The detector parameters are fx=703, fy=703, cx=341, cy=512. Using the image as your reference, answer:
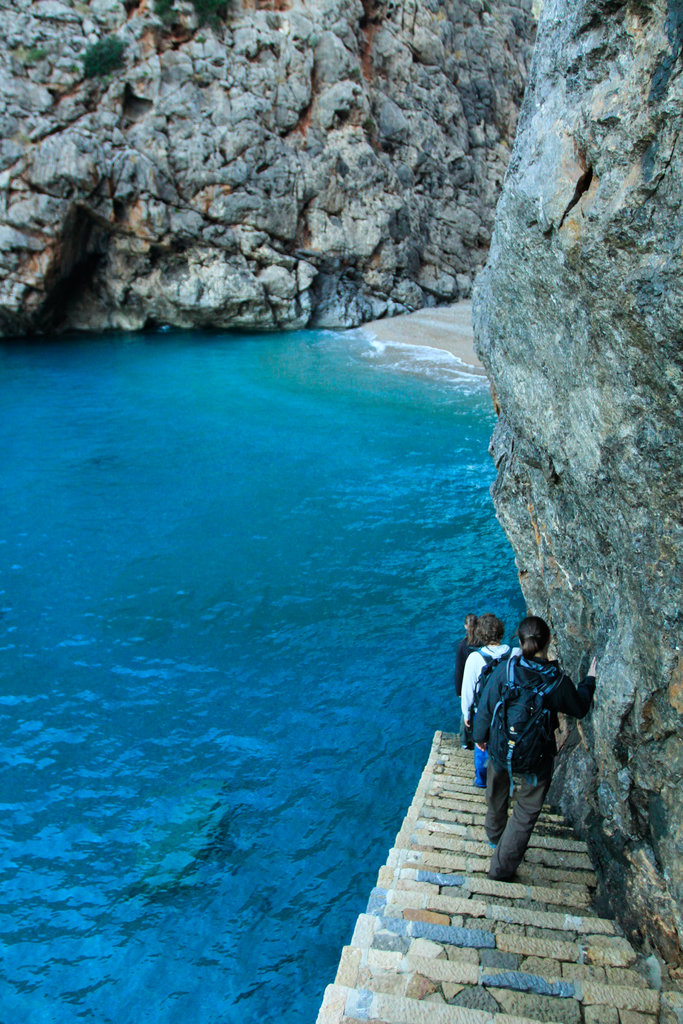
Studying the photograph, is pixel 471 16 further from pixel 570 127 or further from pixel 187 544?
pixel 570 127

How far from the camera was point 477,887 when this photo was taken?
4895 mm

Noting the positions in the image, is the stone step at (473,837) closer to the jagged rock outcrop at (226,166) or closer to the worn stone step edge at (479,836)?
the worn stone step edge at (479,836)

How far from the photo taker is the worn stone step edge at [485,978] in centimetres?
375

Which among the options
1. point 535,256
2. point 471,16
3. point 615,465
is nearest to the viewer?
point 615,465

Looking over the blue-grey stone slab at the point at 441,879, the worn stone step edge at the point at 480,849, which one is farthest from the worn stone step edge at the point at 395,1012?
the worn stone step edge at the point at 480,849

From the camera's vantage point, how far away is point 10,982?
5961mm

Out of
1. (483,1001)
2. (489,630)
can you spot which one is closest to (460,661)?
(489,630)

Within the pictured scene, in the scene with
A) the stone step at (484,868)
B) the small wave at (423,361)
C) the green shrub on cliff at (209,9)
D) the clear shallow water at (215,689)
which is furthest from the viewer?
the green shrub on cliff at (209,9)

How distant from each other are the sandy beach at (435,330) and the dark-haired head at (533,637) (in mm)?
24543

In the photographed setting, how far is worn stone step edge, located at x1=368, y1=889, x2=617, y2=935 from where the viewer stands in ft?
14.5

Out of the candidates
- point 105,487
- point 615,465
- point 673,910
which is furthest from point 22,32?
point 673,910

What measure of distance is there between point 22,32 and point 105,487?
26113 mm

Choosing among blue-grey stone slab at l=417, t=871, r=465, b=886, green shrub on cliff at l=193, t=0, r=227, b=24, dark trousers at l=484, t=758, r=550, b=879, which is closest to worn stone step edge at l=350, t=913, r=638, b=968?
blue-grey stone slab at l=417, t=871, r=465, b=886

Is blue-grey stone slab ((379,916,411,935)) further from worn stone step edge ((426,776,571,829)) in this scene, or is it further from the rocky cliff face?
worn stone step edge ((426,776,571,829))
